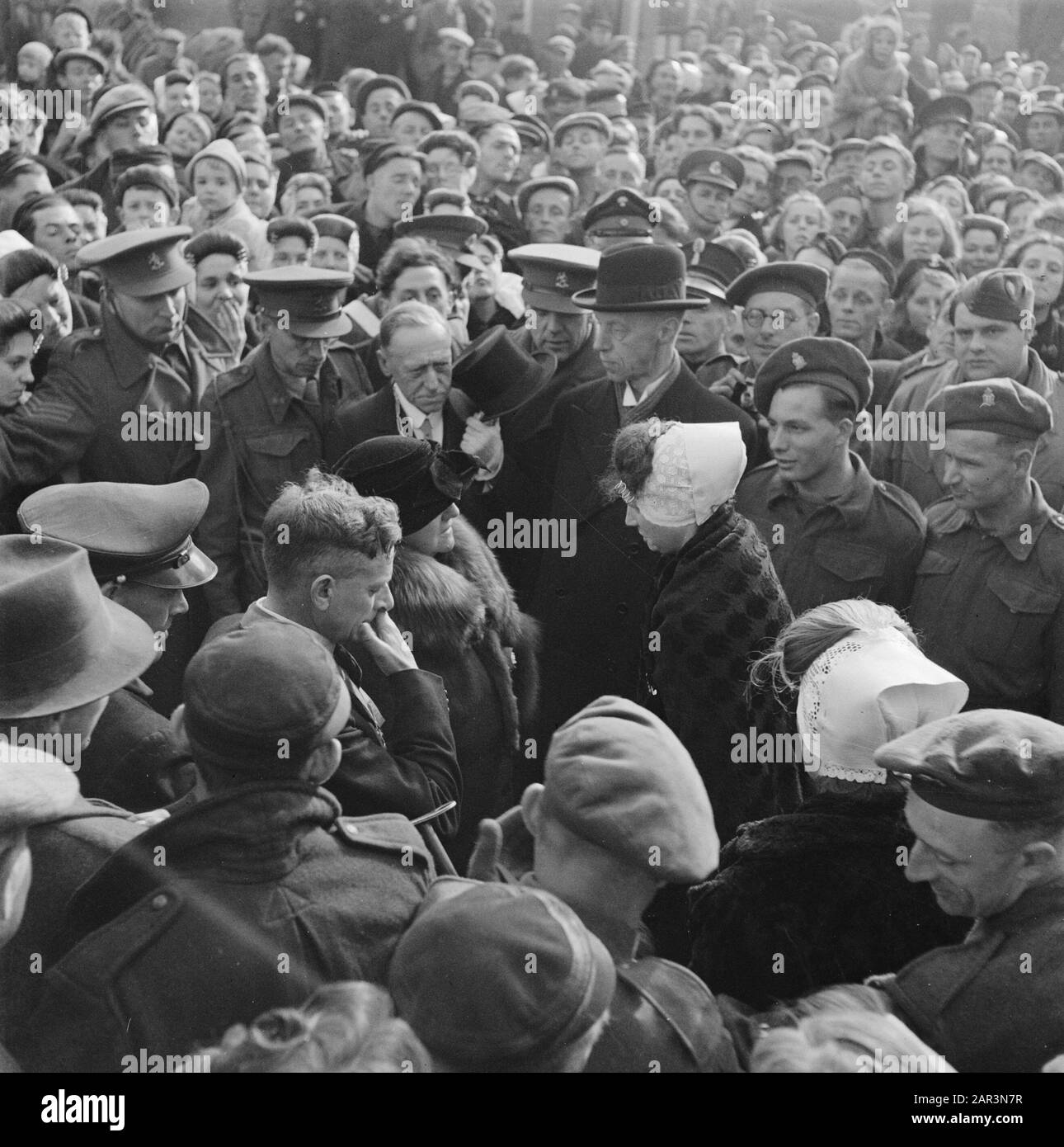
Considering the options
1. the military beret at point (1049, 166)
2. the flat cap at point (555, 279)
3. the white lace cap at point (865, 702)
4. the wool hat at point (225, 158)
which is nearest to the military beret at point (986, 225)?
the military beret at point (1049, 166)

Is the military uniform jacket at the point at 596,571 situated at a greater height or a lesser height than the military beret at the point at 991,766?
lesser

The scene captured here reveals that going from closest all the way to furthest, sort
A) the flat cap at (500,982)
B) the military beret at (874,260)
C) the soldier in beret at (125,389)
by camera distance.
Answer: the flat cap at (500,982)
the soldier in beret at (125,389)
the military beret at (874,260)

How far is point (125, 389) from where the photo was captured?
4.84 metres

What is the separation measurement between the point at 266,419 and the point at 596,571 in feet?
3.65

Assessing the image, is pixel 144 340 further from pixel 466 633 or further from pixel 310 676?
pixel 310 676

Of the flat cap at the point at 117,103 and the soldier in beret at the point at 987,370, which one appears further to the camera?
the flat cap at the point at 117,103

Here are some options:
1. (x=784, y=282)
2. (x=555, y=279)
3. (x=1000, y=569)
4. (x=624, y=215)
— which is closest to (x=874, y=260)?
(x=784, y=282)

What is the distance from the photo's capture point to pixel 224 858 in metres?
2.31

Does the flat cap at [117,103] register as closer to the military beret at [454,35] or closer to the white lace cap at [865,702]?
the military beret at [454,35]

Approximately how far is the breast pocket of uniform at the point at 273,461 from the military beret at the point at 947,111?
6.91 metres

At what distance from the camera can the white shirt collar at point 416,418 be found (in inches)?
190
